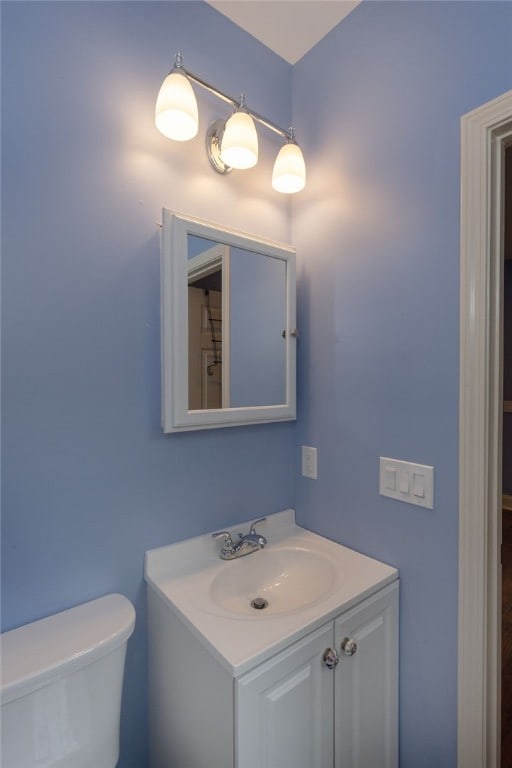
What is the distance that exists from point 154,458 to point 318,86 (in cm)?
146

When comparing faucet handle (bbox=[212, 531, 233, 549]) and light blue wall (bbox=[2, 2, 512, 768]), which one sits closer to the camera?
light blue wall (bbox=[2, 2, 512, 768])

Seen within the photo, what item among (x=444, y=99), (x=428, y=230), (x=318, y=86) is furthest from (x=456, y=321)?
(x=318, y=86)

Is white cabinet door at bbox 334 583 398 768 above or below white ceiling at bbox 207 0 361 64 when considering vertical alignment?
below

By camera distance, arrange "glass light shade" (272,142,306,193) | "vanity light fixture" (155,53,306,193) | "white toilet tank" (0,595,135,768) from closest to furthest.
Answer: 1. "white toilet tank" (0,595,135,768)
2. "vanity light fixture" (155,53,306,193)
3. "glass light shade" (272,142,306,193)

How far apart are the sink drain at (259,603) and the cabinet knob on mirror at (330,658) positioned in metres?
0.27

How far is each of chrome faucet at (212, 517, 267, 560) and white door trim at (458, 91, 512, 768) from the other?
0.60m

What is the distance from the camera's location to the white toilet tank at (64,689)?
0.74m

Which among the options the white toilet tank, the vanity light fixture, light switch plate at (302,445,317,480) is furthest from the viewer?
light switch plate at (302,445,317,480)

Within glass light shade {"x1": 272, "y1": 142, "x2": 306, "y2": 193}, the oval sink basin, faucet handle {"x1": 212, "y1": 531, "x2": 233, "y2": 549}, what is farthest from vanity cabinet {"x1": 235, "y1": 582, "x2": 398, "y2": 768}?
glass light shade {"x1": 272, "y1": 142, "x2": 306, "y2": 193}

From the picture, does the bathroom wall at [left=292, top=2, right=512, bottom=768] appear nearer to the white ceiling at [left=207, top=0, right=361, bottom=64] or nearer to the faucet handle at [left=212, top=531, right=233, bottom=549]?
the white ceiling at [left=207, top=0, right=361, bottom=64]

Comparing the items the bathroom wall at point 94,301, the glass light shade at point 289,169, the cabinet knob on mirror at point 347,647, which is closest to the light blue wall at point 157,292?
the bathroom wall at point 94,301

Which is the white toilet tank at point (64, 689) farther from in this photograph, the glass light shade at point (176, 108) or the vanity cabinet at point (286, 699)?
the glass light shade at point (176, 108)

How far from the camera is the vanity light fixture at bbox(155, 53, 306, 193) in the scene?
3.25 feet

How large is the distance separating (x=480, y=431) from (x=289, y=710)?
811 mm
